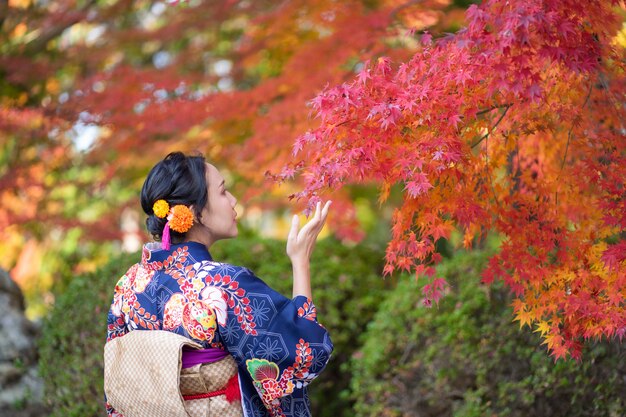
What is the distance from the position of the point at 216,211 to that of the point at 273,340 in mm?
483

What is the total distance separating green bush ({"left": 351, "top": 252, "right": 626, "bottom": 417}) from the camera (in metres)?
3.71

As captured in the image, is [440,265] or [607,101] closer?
[607,101]

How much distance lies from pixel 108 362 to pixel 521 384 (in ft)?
6.73

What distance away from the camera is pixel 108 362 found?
8.81 ft

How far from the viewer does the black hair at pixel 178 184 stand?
259 centimetres

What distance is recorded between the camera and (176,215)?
2.55 meters

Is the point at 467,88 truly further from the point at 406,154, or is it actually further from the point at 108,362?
the point at 108,362

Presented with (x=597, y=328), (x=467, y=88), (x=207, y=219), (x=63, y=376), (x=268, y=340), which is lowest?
(x=63, y=376)

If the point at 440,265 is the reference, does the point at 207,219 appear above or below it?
above

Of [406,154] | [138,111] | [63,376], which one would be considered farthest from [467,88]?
[138,111]

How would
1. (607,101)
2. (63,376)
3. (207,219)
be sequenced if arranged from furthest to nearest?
1. (63,376)
2. (607,101)
3. (207,219)

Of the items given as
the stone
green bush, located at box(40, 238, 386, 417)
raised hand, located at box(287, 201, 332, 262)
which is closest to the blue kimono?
raised hand, located at box(287, 201, 332, 262)

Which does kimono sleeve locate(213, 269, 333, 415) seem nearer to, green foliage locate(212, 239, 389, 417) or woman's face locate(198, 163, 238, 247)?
woman's face locate(198, 163, 238, 247)

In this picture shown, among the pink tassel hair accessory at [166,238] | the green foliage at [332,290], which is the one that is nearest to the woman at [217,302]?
the pink tassel hair accessory at [166,238]
